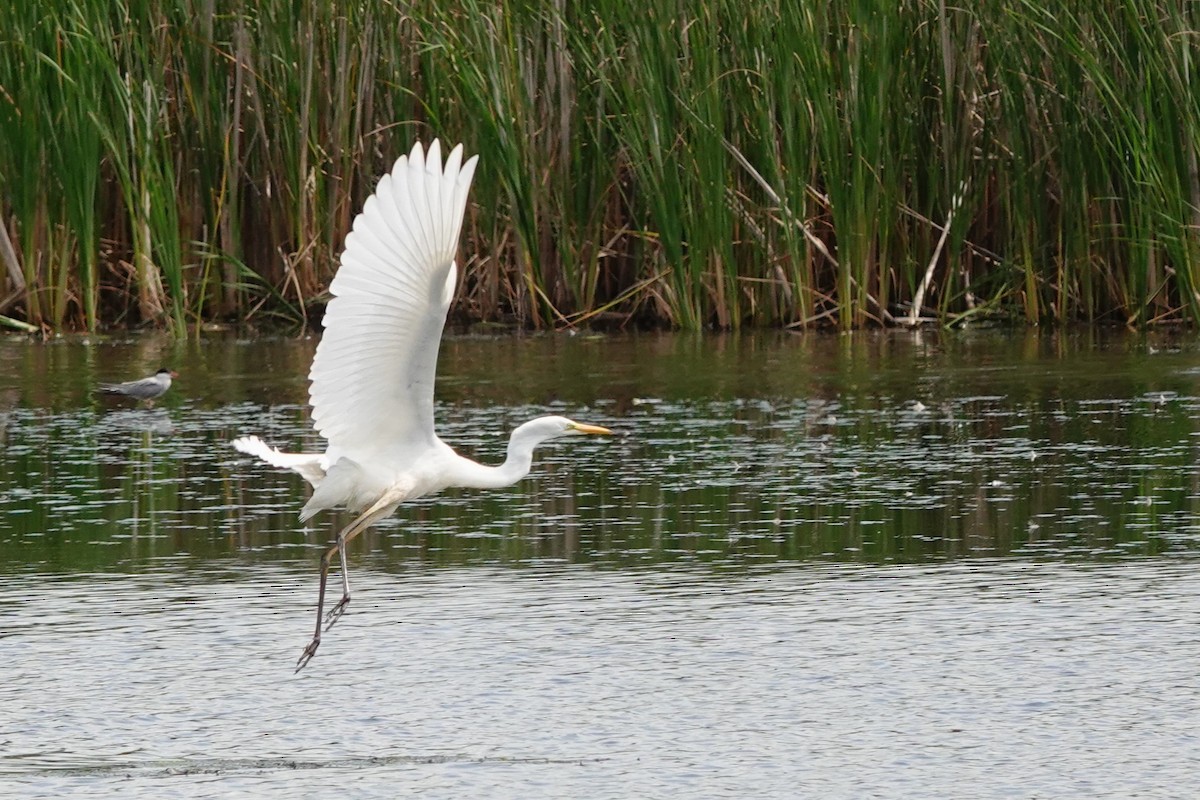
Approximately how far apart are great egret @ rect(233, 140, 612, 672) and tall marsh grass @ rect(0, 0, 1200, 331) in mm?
6578

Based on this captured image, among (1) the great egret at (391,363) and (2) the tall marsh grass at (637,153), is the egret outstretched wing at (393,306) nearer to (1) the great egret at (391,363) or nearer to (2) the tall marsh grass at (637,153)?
(1) the great egret at (391,363)

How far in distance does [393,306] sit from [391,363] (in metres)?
0.20

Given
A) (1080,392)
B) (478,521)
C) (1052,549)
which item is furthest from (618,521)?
(1080,392)

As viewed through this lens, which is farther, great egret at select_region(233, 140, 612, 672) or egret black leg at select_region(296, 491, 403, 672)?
egret black leg at select_region(296, 491, 403, 672)

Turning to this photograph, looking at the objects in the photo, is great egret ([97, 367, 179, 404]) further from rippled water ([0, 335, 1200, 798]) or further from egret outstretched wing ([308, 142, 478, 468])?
egret outstretched wing ([308, 142, 478, 468])

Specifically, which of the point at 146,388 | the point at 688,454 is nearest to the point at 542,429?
the point at 688,454

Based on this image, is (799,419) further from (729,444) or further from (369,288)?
(369,288)

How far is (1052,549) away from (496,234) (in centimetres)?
681

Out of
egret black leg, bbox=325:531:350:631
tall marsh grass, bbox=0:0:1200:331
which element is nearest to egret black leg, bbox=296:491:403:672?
egret black leg, bbox=325:531:350:631

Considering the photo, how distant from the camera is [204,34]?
12.6m

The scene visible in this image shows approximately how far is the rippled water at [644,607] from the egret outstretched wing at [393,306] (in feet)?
1.80

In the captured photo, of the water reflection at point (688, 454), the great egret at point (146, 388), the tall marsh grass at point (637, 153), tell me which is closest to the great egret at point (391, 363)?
the water reflection at point (688, 454)

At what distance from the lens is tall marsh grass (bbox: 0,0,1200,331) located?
38.6 feet

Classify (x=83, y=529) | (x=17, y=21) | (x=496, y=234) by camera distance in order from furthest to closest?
1. (x=496, y=234)
2. (x=17, y=21)
3. (x=83, y=529)
